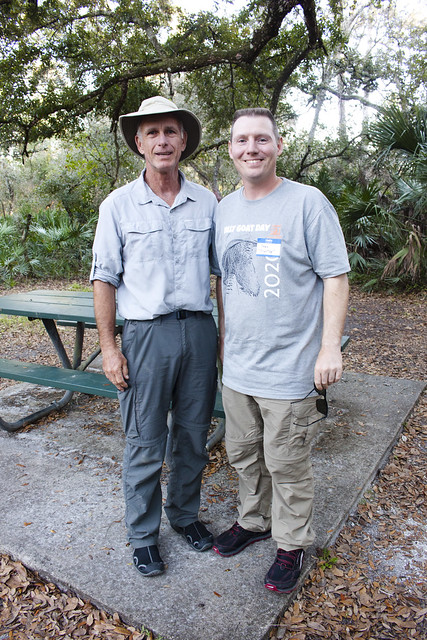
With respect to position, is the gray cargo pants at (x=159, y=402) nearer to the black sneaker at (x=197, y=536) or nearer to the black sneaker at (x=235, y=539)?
the black sneaker at (x=197, y=536)

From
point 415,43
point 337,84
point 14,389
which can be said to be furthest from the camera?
point 337,84

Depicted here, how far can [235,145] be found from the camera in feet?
6.56

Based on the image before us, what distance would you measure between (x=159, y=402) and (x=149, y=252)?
638 mm

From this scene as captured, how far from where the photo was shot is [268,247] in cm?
195

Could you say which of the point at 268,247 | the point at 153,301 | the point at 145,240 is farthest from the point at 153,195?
the point at 268,247

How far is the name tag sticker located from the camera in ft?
6.35

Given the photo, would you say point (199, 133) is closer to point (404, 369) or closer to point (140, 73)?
point (404, 369)

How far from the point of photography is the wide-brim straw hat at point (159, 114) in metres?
2.07

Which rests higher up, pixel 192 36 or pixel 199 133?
pixel 192 36

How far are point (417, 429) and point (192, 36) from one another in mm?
8731

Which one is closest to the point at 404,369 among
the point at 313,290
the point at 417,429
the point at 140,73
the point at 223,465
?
the point at 417,429

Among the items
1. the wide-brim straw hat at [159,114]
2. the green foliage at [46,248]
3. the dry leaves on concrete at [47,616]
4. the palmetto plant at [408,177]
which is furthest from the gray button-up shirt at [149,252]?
the green foliage at [46,248]

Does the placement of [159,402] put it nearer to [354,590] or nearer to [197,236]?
[197,236]

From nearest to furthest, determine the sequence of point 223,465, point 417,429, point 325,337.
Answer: point 325,337 → point 223,465 → point 417,429
